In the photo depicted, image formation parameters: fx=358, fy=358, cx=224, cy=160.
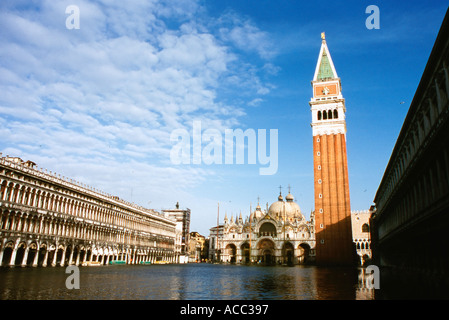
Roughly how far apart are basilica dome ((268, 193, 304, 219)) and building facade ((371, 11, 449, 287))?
6948cm

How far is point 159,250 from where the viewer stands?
284 ft

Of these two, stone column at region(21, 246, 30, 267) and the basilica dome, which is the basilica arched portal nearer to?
the basilica dome

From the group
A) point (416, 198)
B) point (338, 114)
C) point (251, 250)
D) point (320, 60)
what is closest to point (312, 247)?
point (251, 250)

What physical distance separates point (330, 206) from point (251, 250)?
3357 cm

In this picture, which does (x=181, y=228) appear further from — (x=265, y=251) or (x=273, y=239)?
(x=273, y=239)

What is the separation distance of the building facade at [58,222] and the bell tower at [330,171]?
120 ft

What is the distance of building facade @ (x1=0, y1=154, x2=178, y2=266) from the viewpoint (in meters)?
39.0

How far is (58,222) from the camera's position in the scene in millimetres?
47594

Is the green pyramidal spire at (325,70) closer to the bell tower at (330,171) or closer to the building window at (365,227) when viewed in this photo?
the bell tower at (330,171)

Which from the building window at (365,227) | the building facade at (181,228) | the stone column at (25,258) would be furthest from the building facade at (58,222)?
the building window at (365,227)

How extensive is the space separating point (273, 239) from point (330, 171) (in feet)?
103

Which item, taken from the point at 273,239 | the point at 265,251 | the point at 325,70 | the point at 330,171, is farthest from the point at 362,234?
the point at 325,70

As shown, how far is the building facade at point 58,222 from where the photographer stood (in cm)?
3903
